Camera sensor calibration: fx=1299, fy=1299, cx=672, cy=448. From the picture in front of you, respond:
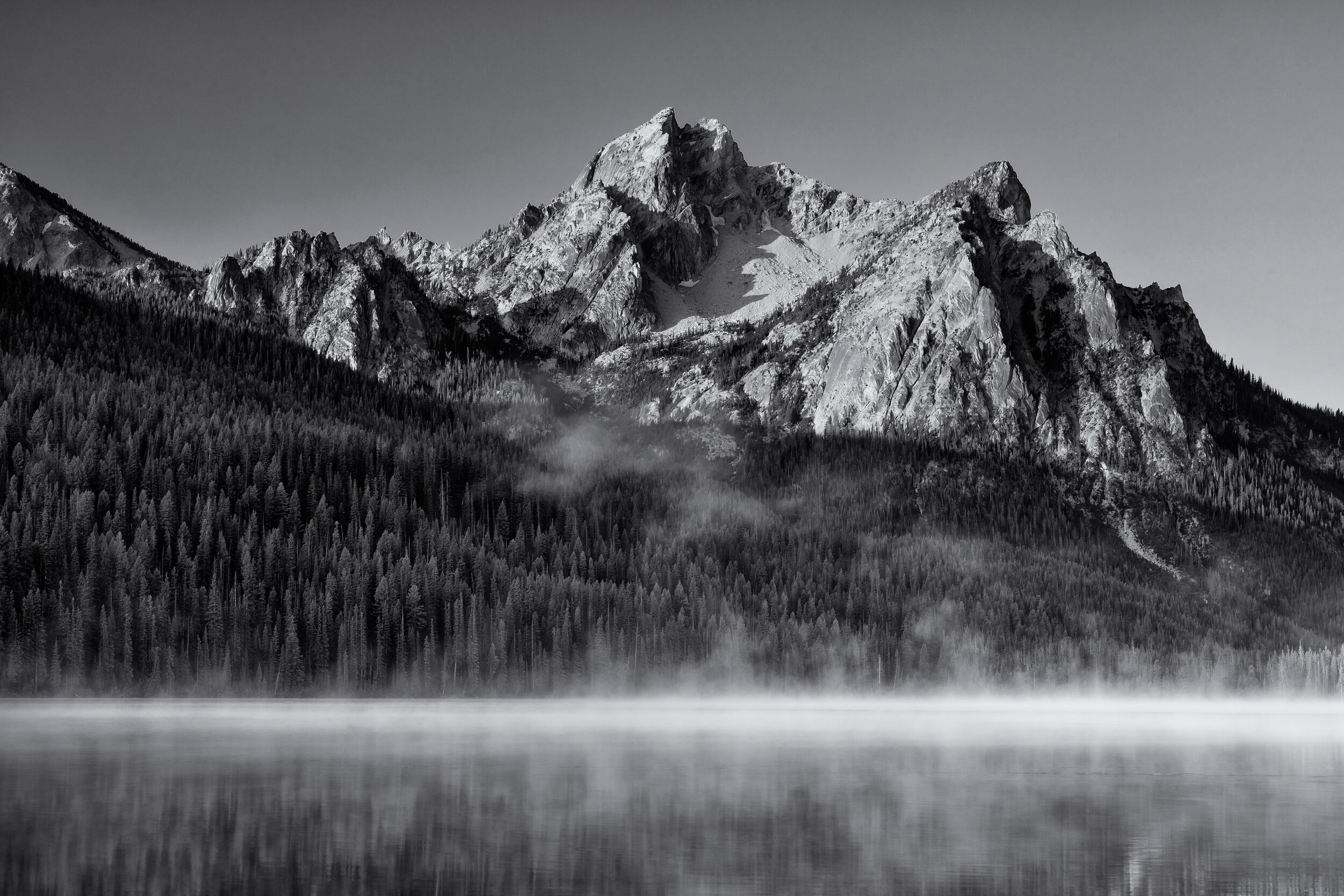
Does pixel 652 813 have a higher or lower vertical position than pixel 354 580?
lower

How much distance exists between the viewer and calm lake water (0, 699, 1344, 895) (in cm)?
3550

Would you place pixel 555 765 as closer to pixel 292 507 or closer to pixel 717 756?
pixel 717 756

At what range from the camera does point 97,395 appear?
16262 cm

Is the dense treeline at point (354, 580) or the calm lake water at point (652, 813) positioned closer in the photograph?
the calm lake water at point (652, 813)

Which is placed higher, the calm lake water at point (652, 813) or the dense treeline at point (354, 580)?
the dense treeline at point (354, 580)

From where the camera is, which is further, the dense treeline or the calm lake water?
the dense treeline

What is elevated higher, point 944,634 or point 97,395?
point 97,395

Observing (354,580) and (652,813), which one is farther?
(354,580)

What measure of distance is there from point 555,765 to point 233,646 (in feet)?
250

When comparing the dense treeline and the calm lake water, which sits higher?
the dense treeline

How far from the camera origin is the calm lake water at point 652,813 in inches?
1398

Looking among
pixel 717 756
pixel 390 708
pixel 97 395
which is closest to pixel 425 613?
pixel 390 708

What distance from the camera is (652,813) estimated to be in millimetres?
47875

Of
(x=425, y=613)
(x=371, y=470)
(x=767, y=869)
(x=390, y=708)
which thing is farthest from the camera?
(x=371, y=470)
